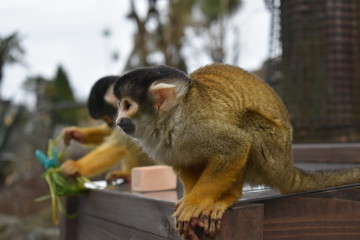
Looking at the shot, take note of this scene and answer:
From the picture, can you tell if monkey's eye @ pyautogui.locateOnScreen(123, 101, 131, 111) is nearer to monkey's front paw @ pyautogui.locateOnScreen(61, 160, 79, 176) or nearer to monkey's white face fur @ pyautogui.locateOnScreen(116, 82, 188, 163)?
monkey's white face fur @ pyautogui.locateOnScreen(116, 82, 188, 163)

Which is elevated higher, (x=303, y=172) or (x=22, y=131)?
(x=303, y=172)

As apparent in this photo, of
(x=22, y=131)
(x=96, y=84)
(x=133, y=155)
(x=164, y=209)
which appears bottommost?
(x=22, y=131)

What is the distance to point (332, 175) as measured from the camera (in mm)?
1611

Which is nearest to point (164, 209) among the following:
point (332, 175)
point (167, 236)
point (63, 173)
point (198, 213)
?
point (167, 236)

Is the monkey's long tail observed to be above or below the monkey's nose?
below

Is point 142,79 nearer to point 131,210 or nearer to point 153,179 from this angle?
point 131,210

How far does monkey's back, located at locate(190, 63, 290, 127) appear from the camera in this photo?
1449 millimetres

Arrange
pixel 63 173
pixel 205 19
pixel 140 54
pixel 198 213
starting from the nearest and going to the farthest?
pixel 198 213, pixel 63 173, pixel 140 54, pixel 205 19

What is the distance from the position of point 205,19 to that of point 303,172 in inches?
526

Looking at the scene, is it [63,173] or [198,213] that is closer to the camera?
[198,213]

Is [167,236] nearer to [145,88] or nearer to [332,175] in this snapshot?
[145,88]

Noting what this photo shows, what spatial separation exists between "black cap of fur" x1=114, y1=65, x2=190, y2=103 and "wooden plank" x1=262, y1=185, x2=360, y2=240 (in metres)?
0.47

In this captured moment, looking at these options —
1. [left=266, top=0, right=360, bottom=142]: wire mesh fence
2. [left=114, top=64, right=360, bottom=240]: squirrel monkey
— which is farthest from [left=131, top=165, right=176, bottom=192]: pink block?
[left=266, top=0, right=360, bottom=142]: wire mesh fence

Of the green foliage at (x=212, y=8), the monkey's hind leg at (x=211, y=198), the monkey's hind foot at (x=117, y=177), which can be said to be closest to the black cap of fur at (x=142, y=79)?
the monkey's hind leg at (x=211, y=198)
